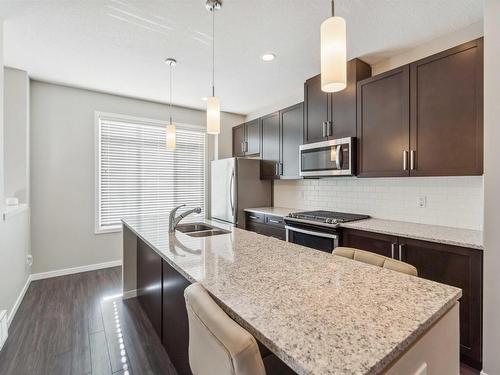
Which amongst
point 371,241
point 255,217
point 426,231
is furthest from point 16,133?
point 426,231

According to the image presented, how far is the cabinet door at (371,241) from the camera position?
7.17 feet

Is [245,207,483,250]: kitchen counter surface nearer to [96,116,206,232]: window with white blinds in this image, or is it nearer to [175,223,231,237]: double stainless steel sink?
[175,223,231,237]: double stainless steel sink

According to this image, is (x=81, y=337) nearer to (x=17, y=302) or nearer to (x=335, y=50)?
(x=17, y=302)

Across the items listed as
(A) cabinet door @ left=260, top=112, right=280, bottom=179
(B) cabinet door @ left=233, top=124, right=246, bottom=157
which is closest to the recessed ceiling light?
(A) cabinet door @ left=260, top=112, right=280, bottom=179

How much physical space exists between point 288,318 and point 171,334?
134 centimetres

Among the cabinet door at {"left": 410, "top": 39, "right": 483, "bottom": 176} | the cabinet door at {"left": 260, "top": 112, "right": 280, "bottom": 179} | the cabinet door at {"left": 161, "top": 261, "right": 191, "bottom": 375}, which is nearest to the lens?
the cabinet door at {"left": 161, "top": 261, "right": 191, "bottom": 375}

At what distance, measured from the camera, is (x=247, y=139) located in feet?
14.7

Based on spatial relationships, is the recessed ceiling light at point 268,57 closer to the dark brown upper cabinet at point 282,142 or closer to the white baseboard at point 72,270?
the dark brown upper cabinet at point 282,142

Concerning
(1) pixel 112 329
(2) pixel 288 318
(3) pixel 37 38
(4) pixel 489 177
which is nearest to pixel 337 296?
(2) pixel 288 318

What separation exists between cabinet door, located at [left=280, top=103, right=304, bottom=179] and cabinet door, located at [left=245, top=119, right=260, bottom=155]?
626 millimetres

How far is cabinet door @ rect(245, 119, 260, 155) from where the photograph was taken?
4.22 meters

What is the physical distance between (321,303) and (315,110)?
264 centimetres

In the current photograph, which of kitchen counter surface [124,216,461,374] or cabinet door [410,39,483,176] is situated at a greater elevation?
cabinet door [410,39,483,176]

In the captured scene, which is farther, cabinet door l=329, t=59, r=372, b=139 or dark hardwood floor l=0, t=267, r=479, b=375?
cabinet door l=329, t=59, r=372, b=139
